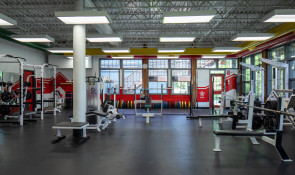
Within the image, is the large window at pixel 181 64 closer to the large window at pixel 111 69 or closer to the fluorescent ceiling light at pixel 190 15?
the large window at pixel 111 69

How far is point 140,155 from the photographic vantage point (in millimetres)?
3469

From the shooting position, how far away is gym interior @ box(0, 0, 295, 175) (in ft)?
10.7

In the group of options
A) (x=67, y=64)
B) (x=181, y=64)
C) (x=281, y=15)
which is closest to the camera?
(x=281, y=15)

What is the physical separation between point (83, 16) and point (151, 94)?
768cm

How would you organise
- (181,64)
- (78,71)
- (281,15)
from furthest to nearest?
(181,64) < (78,71) < (281,15)

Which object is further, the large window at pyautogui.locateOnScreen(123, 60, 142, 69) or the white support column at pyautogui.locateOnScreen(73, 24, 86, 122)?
the large window at pyautogui.locateOnScreen(123, 60, 142, 69)

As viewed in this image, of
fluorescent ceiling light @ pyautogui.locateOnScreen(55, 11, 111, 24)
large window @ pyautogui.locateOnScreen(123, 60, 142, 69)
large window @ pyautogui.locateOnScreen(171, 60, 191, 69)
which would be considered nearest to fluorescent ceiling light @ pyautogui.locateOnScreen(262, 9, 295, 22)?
fluorescent ceiling light @ pyautogui.locateOnScreen(55, 11, 111, 24)

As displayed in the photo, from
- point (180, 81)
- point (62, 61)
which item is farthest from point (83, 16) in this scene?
point (180, 81)

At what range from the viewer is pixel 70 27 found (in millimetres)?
7977

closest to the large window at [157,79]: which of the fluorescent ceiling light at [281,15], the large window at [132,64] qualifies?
the large window at [132,64]

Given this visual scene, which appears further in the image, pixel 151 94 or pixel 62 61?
pixel 151 94

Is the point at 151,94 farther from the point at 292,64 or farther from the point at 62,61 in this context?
the point at 292,64

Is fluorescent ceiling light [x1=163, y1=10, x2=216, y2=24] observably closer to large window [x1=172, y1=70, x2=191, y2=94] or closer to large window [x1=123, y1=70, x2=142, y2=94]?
large window [x1=172, y1=70, x2=191, y2=94]

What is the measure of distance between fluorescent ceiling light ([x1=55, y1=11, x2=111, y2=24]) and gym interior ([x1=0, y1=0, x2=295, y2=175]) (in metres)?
0.02
